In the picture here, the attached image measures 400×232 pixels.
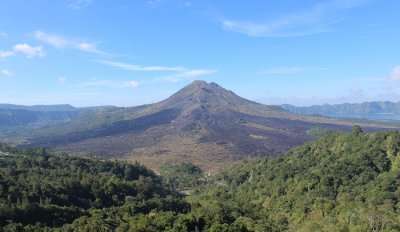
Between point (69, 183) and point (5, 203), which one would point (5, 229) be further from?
point (69, 183)

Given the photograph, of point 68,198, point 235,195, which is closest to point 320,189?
point 235,195

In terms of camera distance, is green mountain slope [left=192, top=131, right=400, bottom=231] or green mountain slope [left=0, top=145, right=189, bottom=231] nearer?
green mountain slope [left=0, top=145, right=189, bottom=231]

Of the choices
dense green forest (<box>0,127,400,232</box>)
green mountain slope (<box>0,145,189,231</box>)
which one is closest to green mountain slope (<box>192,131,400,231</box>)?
dense green forest (<box>0,127,400,232</box>)

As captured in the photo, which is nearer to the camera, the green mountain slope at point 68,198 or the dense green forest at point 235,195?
the dense green forest at point 235,195

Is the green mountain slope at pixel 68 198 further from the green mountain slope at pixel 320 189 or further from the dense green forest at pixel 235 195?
the green mountain slope at pixel 320 189

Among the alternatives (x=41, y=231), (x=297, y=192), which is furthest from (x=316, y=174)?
(x=41, y=231)

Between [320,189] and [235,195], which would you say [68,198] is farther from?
[320,189]

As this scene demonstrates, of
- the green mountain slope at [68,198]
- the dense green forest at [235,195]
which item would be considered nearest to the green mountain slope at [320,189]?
the dense green forest at [235,195]

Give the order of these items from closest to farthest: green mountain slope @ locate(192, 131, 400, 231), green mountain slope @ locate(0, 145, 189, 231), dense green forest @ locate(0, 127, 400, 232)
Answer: dense green forest @ locate(0, 127, 400, 232) < green mountain slope @ locate(0, 145, 189, 231) < green mountain slope @ locate(192, 131, 400, 231)

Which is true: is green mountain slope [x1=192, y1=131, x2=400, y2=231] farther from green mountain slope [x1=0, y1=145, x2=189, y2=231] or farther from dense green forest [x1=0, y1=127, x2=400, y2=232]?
green mountain slope [x1=0, y1=145, x2=189, y2=231]
